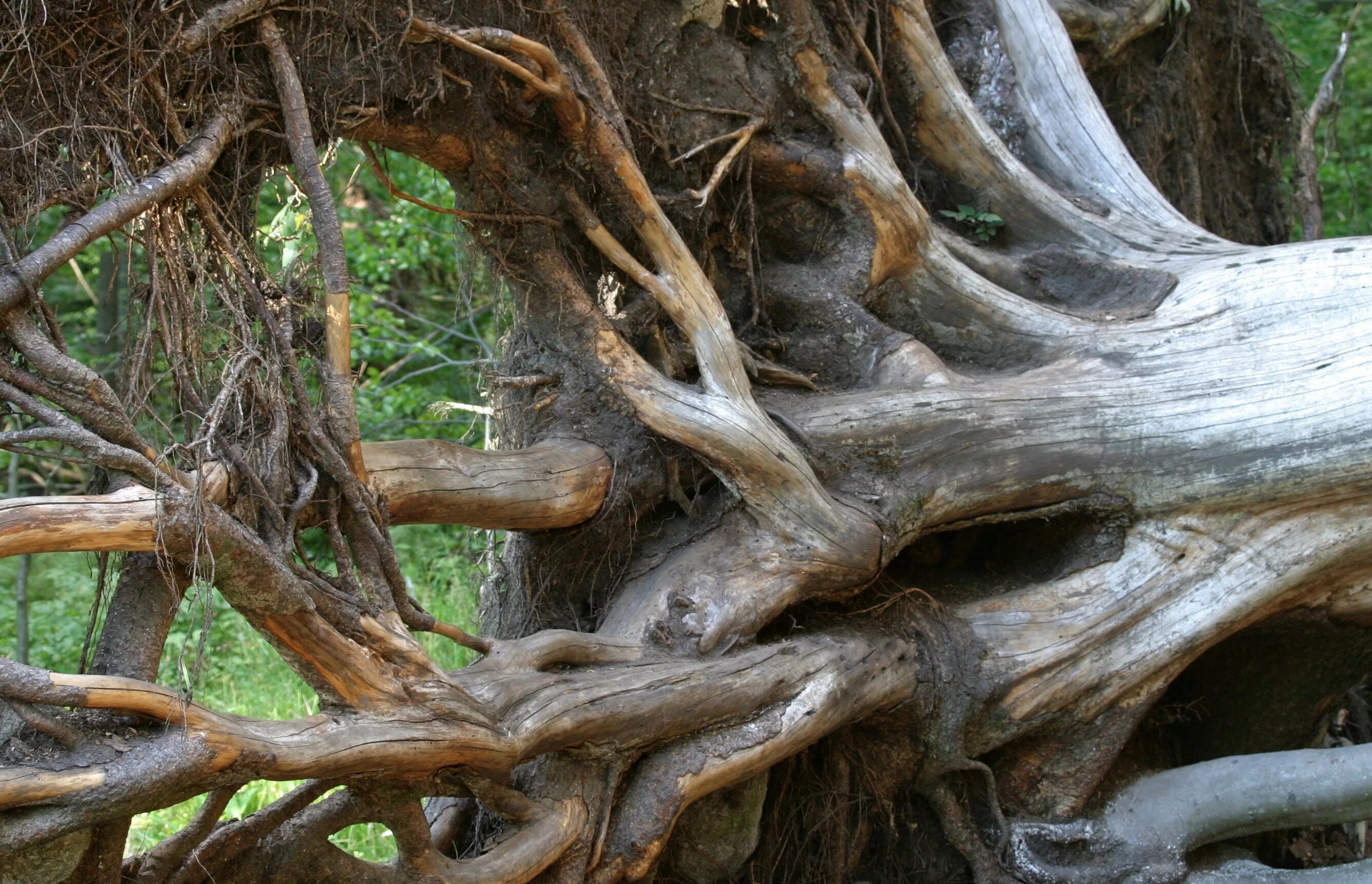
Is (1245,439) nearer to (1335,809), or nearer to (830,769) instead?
(1335,809)

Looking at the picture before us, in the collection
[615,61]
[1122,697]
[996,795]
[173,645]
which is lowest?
[173,645]

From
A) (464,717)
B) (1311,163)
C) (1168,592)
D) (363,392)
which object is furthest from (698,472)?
(363,392)

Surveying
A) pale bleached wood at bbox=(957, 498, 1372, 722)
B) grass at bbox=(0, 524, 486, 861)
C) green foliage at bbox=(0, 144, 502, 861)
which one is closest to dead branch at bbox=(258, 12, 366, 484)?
green foliage at bbox=(0, 144, 502, 861)

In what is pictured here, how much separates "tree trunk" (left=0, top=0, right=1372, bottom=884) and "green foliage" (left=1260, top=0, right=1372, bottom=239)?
467 centimetres

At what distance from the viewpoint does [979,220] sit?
474cm

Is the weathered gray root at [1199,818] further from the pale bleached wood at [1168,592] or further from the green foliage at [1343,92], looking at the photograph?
the green foliage at [1343,92]

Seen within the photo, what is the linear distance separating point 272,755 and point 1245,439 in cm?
295

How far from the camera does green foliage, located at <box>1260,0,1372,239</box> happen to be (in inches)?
339

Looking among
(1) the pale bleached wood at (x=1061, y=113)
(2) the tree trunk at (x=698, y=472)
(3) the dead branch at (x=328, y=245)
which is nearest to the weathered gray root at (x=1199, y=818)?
(2) the tree trunk at (x=698, y=472)

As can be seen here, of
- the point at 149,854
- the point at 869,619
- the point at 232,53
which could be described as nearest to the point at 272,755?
the point at 149,854

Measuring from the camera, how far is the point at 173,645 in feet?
22.0

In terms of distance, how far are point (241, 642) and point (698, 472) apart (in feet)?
12.1

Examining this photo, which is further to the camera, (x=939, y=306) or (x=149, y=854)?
(x=939, y=306)

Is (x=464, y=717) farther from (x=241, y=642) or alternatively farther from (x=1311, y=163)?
(x=1311, y=163)
